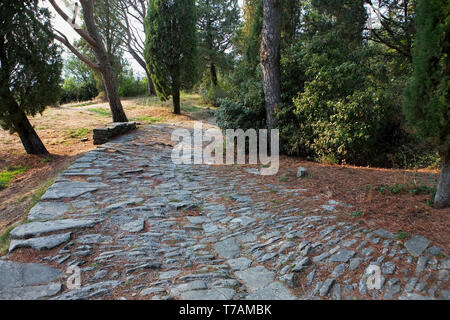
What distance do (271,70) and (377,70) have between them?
11.2ft

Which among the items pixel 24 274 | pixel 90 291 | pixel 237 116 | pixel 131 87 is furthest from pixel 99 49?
pixel 131 87

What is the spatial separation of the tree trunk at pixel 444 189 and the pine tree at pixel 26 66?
763 cm

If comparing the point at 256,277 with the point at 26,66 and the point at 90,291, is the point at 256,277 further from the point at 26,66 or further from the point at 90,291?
the point at 26,66

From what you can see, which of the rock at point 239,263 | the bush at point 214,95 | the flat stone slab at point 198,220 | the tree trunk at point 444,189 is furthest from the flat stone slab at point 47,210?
the bush at point 214,95

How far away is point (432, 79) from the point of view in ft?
9.27

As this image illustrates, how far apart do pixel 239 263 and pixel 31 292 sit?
1679 millimetres

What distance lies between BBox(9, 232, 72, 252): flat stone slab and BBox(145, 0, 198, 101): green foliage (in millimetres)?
9137

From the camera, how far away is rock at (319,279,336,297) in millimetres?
2133

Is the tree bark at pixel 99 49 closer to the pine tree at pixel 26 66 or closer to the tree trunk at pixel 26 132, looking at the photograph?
the pine tree at pixel 26 66

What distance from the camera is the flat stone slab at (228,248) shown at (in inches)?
108

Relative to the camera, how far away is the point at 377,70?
771cm

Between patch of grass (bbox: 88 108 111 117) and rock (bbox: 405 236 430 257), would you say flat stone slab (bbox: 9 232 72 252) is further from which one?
patch of grass (bbox: 88 108 111 117)
